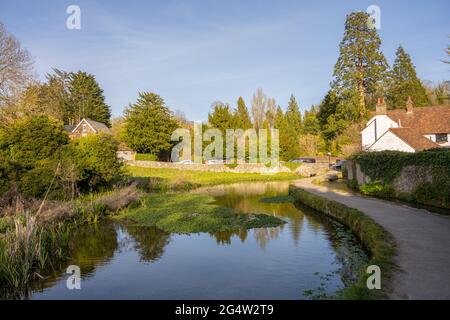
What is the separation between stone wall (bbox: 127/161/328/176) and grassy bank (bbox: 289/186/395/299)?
2554 cm

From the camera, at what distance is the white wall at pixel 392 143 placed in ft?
96.8

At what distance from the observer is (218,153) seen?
51938 millimetres

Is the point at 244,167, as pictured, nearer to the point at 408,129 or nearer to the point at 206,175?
the point at 206,175

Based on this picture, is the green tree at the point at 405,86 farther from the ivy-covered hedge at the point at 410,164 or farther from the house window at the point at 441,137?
the ivy-covered hedge at the point at 410,164

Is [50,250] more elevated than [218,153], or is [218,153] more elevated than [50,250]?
[218,153]

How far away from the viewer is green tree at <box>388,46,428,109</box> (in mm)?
53781

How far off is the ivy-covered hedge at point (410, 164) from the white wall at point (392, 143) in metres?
6.78

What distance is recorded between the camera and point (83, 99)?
72625 millimetres

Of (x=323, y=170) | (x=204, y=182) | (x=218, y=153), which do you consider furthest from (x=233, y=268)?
(x=218, y=153)

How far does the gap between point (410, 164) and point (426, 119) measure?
20814 mm

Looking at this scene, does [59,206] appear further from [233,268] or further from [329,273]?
[329,273]

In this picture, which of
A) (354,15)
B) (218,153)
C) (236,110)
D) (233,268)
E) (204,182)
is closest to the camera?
(233,268)

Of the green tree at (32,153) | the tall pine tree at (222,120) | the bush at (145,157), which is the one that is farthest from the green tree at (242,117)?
the green tree at (32,153)

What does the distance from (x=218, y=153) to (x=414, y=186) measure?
116 feet
